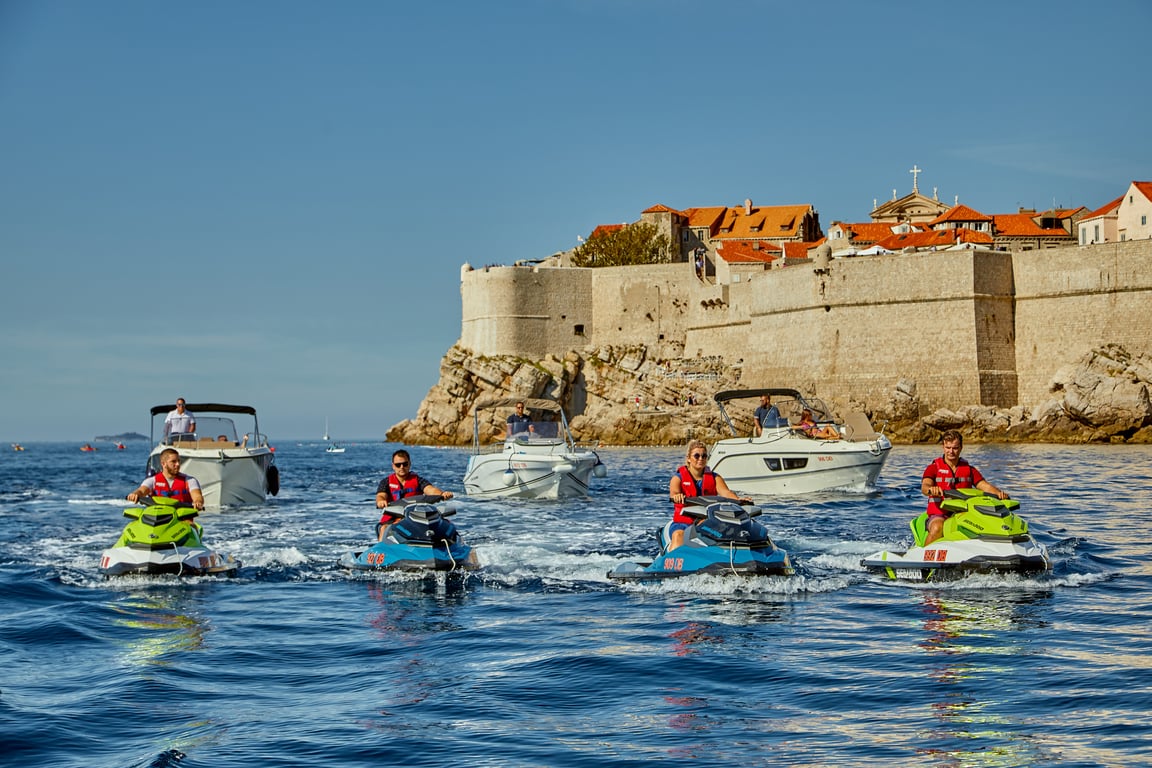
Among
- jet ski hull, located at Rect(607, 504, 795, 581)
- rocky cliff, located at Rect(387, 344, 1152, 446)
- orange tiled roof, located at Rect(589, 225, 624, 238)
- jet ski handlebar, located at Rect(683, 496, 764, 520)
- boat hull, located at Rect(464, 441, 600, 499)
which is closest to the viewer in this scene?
jet ski hull, located at Rect(607, 504, 795, 581)

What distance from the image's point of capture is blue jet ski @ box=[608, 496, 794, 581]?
36.2ft

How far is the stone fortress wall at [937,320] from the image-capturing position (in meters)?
44.2

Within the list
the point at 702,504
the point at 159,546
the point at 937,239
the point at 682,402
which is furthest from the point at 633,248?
the point at 702,504

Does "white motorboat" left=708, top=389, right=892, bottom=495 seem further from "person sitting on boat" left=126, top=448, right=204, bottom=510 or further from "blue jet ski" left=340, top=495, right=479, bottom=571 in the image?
"person sitting on boat" left=126, top=448, right=204, bottom=510

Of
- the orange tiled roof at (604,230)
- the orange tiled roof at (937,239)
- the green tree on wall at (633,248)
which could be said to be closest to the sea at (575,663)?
the orange tiled roof at (937,239)

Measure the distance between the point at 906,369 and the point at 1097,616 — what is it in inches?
1527

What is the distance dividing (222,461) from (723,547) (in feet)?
44.0

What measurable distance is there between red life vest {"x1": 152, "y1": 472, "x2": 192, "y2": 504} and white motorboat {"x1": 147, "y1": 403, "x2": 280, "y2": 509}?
30.1ft

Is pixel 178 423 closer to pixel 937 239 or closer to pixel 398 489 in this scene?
pixel 398 489

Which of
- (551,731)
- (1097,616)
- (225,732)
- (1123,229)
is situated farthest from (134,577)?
(1123,229)

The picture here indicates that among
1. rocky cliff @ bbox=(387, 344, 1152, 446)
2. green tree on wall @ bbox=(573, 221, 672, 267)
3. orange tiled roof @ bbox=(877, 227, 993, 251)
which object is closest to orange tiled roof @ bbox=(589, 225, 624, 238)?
green tree on wall @ bbox=(573, 221, 672, 267)

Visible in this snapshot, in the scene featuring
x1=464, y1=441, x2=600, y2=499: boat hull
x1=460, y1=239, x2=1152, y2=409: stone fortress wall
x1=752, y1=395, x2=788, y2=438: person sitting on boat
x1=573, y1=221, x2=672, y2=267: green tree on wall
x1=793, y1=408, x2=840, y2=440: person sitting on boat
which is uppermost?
x1=573, y1=221, x2=672, y2=267: green tree on wall

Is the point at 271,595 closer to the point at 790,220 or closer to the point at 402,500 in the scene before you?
the point at 402,500

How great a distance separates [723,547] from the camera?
11070 millimetres
